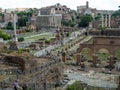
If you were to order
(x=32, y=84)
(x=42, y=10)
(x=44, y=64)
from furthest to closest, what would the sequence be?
(x=42, y=10)
(x=44, y=64)
(x=32, y=84)

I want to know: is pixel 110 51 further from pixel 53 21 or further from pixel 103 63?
pixel 53 21

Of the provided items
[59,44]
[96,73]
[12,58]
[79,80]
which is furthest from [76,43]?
[12,58]

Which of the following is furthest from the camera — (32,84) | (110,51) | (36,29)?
(36,29)

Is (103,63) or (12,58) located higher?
(12,58)

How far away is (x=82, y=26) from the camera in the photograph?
→ 85125 mm

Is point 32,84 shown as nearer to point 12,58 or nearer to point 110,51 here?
point 12,58

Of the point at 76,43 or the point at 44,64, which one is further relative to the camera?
the point at 76,43

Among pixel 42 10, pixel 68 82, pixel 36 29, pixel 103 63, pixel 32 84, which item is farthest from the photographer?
pixel 42 10

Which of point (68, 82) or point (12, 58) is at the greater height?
point (12, 58)

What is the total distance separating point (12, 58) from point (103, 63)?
45.1 ft

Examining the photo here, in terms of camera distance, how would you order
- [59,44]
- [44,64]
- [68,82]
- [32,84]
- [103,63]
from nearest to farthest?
[32,84]
[44,64]
[68,82]
[103,63]
[59,44]

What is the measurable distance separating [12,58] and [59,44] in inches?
1057

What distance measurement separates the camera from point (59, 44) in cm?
4756

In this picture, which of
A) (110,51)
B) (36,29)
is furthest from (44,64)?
(36,29)
